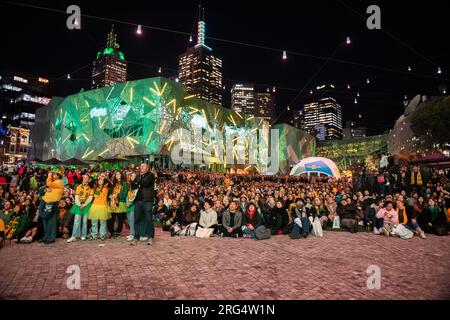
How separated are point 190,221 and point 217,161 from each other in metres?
33.4

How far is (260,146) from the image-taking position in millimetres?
53844

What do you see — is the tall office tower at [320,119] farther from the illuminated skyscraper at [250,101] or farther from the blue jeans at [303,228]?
the blue jeans at [303,228]

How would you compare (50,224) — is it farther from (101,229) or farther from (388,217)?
(388,217)

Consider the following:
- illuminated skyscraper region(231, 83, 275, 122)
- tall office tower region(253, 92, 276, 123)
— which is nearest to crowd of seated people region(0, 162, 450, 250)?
illuminated skyscraper region(231, 83, 275, 122)

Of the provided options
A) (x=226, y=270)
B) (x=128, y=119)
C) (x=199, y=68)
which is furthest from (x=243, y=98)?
(x=226, y=270)

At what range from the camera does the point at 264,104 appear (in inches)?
6949

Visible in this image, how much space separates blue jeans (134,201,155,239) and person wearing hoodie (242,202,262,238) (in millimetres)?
2933

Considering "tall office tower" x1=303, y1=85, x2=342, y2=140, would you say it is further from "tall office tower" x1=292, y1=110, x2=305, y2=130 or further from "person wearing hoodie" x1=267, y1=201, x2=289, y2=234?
"person wearing hoodie" x1=267, y1=201, x2=289, y2=234

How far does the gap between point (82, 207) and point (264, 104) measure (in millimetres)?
175577

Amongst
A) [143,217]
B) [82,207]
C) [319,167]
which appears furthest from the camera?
[319,167]

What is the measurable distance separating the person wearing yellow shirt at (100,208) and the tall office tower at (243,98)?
162m
